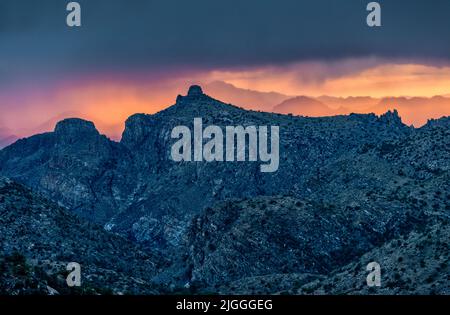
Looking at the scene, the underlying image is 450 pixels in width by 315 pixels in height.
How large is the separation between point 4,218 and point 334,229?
73.9 metres

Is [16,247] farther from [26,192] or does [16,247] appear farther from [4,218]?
[26,192]

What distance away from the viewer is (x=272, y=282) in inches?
5969

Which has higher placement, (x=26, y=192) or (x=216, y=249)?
(x=26, y=192)

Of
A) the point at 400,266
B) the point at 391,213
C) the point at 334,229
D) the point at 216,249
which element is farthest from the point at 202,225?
the point at 400,266

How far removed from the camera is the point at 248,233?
17762 cm

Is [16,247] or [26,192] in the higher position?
[26,192]

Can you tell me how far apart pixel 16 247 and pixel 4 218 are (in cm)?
1313

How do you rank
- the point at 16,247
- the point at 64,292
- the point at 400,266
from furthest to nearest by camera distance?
the point at 16,247
the point at 400,266
the point at 64,292
